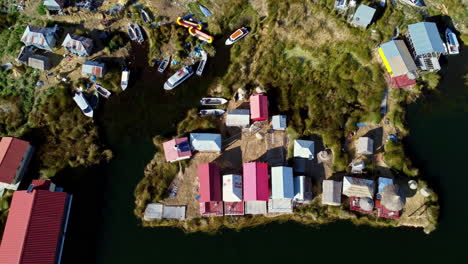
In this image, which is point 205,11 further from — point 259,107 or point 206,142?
point 206,142

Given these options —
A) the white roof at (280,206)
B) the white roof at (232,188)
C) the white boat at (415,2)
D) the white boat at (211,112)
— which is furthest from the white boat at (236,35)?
the white boat at (415,2)

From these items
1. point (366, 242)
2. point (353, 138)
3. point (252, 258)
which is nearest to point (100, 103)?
point (252, 258)

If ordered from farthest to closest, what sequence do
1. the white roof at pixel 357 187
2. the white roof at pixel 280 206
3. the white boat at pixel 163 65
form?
the white boat at pixel 163 65
the white roof at pixel 280 206
the white roof at pixel 357 187

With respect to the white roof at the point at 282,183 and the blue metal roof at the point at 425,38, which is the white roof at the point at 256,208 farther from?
the blue metal roof at the point at 425,38

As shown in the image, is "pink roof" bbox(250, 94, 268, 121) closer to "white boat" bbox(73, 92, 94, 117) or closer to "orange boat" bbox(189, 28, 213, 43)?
"orange boat" bbox(189, 28, 213, 43)

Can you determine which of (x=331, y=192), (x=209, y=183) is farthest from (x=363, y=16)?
(x=209, y=183)

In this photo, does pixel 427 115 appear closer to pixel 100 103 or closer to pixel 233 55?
pixel 233 55

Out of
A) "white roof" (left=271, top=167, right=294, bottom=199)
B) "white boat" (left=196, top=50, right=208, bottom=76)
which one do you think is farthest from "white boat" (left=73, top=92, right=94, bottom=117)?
"white roof" (left=271, top=167, right=294, bottom=199)
